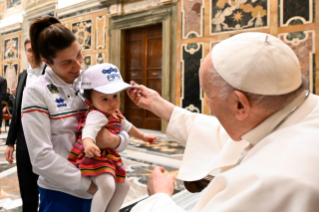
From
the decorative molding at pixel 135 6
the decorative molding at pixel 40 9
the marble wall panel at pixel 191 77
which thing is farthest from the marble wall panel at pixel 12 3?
the marble wall panel at pixel 191 77

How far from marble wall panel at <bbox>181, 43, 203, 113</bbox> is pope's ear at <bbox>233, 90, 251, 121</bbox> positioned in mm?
6062

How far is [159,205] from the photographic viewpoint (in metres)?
1.10

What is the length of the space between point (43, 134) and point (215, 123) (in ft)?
3.34

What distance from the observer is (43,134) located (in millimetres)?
1337

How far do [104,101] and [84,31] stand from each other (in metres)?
9.00

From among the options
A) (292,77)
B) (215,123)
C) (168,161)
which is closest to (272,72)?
(292,77)

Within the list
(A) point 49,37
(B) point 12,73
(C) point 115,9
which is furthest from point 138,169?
(B) point 12,73

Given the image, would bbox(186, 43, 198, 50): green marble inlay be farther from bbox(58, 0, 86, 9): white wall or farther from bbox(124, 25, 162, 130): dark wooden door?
bbox(58, 0, 86, 9): white wall

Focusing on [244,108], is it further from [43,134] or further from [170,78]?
[170,78]

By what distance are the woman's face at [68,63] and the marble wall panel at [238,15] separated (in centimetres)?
576

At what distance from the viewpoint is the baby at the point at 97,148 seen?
1435 millimetres

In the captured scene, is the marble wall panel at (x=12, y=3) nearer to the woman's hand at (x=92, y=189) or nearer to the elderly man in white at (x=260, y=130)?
the woman's hand at (x=92, y=189)

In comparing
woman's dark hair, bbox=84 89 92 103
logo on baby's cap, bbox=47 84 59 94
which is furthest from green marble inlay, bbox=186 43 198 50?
logo on baby's cap, bbox=47 84 59 94

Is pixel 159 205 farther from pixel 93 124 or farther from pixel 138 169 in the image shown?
pixel 138 169
